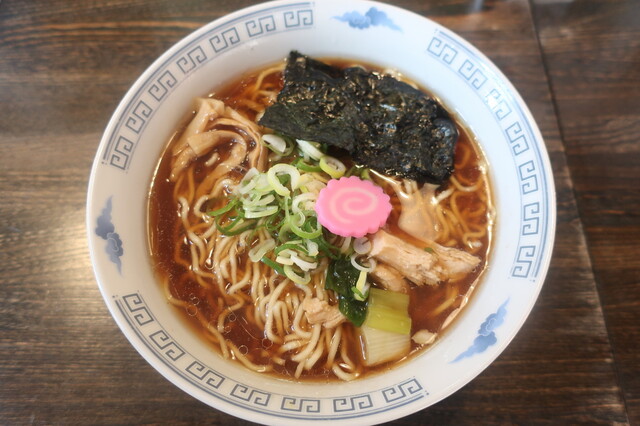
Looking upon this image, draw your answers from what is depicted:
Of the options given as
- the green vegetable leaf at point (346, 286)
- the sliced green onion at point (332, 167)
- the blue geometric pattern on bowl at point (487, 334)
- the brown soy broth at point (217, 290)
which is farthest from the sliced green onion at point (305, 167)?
the blue geometric pattern on bowl at point (487, 334)

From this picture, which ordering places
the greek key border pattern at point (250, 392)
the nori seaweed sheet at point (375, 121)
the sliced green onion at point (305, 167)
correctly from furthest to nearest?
1. the nori seaweed sheet at point (375, 121)
2. the sliced green onion at point (305, 167)
3. the greek key border pattern at point (250, 392)

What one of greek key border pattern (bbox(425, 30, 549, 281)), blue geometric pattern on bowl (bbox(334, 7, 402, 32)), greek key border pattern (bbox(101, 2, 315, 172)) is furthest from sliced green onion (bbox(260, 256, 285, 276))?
blue geometric pattern on bowl (bbox(334, 7, 402, 32))

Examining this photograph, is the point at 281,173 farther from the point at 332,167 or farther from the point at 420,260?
the point at 420,260

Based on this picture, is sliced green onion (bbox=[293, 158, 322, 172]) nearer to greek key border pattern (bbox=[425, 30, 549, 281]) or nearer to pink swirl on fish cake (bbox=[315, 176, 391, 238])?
pink swirl on fish cake (bbox=[315, 176, 391, 238])

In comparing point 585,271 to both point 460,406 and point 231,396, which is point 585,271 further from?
point 231,396

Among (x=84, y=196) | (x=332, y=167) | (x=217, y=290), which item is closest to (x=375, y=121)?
(x=332, y=167)

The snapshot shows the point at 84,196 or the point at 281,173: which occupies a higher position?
the point at 281,173

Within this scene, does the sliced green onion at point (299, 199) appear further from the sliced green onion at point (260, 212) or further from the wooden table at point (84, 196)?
the wooden table at point (84, 196)
